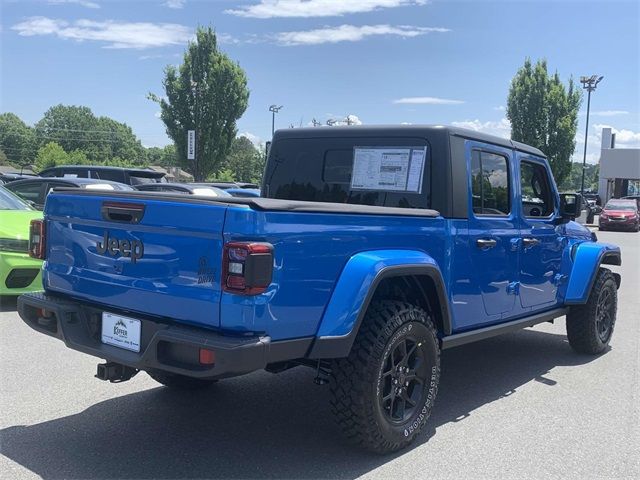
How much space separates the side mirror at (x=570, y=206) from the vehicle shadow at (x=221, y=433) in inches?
59.0

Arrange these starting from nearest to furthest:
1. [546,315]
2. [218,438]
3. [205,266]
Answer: [205,266]
[218,438]
[546,315]

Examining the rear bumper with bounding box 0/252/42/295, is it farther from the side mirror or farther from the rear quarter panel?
the side mirror

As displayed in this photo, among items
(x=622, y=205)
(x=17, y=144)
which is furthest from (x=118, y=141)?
(x=622, y=205)

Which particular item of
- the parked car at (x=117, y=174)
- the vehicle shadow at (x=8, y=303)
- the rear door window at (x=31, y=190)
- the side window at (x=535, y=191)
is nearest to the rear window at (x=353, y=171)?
the side window at (x=535, y=191)

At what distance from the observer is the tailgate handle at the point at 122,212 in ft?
10.4

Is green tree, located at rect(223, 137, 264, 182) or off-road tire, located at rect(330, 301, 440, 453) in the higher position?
green tree, located at rect(223, 137, 264, 182)

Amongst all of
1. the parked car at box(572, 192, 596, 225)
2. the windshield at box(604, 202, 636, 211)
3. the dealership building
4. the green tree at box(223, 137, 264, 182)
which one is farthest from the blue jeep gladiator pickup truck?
the green tree at box(223, 137, 264, 182)

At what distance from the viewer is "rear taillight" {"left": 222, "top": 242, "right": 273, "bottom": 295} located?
2783mm

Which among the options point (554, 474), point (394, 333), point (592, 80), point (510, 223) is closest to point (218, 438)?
point (394, 333)

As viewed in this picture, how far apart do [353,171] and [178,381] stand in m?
2.03

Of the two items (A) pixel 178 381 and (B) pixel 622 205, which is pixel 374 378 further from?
(B) pixel 622 205

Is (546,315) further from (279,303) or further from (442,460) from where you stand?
(279,303)

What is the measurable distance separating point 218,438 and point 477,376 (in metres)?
2.54

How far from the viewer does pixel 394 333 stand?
346cm
